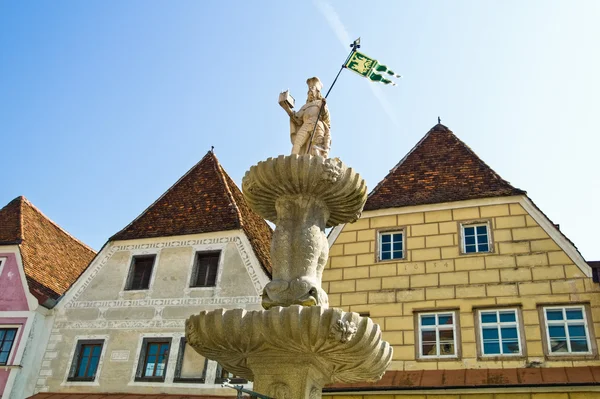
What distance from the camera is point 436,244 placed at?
13.9m

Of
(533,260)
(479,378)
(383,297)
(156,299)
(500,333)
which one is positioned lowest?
(479,378)

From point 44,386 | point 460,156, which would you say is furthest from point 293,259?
point 44,386

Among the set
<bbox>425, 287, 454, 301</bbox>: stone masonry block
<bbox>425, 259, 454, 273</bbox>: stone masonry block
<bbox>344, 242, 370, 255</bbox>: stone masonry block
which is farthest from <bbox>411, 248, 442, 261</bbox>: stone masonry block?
<bbox>344, 242, 370, 255</bbox>: stone masonry block

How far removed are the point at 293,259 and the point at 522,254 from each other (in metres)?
7.51

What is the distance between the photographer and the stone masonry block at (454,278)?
1325 centimetres

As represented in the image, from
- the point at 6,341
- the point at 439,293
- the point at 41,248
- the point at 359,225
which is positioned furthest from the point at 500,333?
the point at 41,248

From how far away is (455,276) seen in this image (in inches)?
526

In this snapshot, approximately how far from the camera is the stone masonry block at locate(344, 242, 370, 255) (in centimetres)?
1452

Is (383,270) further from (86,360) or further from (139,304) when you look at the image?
(86,360)

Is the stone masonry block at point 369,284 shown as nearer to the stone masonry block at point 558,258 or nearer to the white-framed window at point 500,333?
the white-framed window at point 500,333

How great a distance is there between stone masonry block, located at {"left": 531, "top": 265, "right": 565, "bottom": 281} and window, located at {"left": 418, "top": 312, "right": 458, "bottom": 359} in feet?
6.09

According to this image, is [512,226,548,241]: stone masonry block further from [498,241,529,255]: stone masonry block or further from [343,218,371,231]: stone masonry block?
[343,218,371,231]: stone masonry block

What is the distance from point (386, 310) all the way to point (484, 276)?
85.6 inches

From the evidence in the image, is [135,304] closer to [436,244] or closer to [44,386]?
[44,386]
